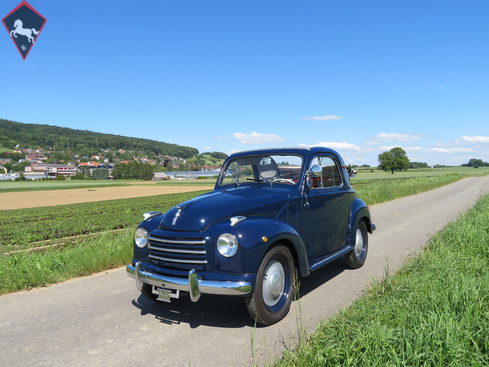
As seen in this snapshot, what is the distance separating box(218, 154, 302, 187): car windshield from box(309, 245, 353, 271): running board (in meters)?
1.07

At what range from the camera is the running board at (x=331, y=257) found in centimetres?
441

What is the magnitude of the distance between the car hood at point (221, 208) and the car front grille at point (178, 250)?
0.14 meters

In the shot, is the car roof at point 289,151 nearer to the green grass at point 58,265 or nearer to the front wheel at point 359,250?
the front wheel at point 359,250

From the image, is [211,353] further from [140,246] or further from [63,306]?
[63,306]

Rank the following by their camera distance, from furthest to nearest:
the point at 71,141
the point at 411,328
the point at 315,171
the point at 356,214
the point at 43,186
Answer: the point at 71,141 < the point at 43,186 < the point at 356,214 < the point at 315,171 < the point at 411,328

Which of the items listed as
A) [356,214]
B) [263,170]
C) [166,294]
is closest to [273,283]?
[166,294]

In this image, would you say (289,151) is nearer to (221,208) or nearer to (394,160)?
(221,208)

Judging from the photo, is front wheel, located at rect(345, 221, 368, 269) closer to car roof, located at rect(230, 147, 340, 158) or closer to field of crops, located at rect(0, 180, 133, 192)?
car roof, located at rect(230, 147, 340, 158)


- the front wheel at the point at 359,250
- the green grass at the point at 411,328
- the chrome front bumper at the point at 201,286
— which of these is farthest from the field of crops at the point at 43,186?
the green grass at the point at 411,328

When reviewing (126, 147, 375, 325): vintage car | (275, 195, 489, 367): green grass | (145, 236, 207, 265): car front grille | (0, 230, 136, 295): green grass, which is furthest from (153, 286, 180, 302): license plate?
(0, 230, 136, 295): green grass

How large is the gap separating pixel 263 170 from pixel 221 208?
140 cm

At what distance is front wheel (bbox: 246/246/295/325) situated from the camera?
11.3ft

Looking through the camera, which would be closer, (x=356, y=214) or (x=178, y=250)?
(x=178, y=250)

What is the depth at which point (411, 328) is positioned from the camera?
274 centimetres
